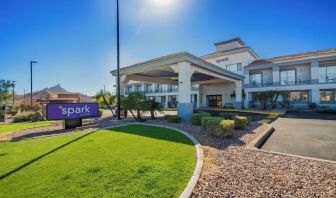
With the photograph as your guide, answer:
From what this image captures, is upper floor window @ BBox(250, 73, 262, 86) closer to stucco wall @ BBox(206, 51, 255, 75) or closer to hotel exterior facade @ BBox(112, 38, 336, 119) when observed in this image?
hotel exterior facade @ BBox(112, 38, 336, 119)

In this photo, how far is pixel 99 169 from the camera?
168 inches

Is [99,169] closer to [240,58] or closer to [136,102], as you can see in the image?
[136,102]

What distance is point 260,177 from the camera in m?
4.00

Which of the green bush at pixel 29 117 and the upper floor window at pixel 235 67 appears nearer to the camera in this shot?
the green bush at pixel 29 117

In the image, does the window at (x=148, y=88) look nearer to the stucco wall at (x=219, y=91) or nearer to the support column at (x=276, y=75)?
the stucco wall at (x=219, y=91)

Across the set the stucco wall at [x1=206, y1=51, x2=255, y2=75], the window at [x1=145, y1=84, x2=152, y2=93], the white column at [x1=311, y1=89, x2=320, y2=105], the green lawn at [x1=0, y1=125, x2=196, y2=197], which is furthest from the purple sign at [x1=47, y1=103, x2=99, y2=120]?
the window at [x1=145, y1=84, x2=152, y2=93]

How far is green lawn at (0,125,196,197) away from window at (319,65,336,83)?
28961 millimetres

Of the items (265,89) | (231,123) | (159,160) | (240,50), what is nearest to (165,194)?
(159,160)

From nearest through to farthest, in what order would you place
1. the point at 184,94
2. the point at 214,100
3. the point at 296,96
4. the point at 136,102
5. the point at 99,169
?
the point at 99,169 < the point at 184,94 < the point at 136,102 < the point at 296,96 < the point at 214,100

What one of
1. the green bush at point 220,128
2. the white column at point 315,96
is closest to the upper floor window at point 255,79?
the white column at point 315,96

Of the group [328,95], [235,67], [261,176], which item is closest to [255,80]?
[235,67]

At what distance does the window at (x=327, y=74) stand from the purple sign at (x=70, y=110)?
99.8ft

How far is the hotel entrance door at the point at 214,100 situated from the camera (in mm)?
30597

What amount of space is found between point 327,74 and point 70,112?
1299 inches
